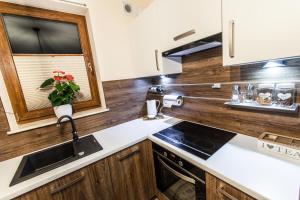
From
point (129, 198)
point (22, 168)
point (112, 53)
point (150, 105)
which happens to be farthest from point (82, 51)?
point (129, 198)

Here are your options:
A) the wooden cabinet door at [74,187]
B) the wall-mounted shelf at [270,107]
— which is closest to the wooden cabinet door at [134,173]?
the wooden cabinet door at [74,187]

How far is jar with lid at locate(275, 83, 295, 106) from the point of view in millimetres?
897

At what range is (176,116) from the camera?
5.89 feet

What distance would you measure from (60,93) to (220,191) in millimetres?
1458

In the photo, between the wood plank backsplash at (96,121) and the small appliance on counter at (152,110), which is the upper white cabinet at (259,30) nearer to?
the small appliance on counter at (152,110)

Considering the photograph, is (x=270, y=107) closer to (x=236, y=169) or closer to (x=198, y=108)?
(x=236, y=169)

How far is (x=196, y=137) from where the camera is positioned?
4.08ft

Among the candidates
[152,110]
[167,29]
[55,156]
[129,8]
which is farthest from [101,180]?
[129,8]

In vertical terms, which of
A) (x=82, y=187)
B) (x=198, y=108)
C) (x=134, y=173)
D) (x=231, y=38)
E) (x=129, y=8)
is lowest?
(x=134, y=173)

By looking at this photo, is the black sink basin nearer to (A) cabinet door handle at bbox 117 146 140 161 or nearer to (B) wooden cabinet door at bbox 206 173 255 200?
(A) cabinet door handle at bbox 117 146 140 161

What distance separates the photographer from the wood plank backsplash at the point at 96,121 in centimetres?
121

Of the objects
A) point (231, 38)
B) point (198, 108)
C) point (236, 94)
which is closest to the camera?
point (231, 38)

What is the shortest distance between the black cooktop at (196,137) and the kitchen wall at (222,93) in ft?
0.35

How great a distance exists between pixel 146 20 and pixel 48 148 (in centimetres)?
153
